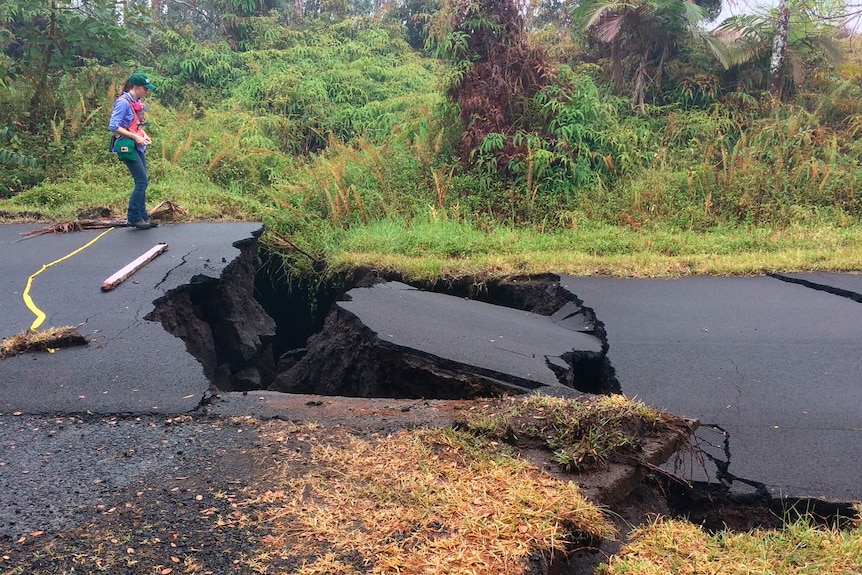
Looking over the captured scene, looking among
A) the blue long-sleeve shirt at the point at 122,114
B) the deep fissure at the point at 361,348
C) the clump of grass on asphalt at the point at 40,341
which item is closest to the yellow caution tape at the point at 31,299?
the clump of grass on asphalt at the point at 40,341

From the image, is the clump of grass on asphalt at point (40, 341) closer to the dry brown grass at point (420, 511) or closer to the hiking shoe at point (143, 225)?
the dry brown grass at point (420, 511)

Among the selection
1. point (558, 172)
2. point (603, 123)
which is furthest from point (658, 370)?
point (603, 123)

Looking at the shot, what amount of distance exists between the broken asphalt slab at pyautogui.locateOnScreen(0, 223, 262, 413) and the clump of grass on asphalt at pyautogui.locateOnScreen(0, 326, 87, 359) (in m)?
0.08

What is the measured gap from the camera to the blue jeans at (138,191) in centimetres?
790

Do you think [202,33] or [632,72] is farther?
[202,33]

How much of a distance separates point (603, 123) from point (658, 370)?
258 inches

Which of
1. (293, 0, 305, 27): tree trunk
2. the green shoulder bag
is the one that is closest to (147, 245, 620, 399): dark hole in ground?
the green shoulder bag

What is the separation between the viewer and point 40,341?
468 cm

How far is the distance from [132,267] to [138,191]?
2020 mm

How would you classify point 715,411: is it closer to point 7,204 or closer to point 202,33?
point 7,204

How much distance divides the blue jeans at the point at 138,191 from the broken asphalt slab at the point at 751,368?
506 cm

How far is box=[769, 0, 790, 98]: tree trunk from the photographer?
11188 mm

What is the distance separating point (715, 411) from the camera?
170 inches

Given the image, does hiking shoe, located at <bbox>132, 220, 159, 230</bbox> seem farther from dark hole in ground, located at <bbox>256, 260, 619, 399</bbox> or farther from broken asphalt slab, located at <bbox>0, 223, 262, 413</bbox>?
dark hole in ground, located at <bbox>256, 260, 619, 399</bbox>
